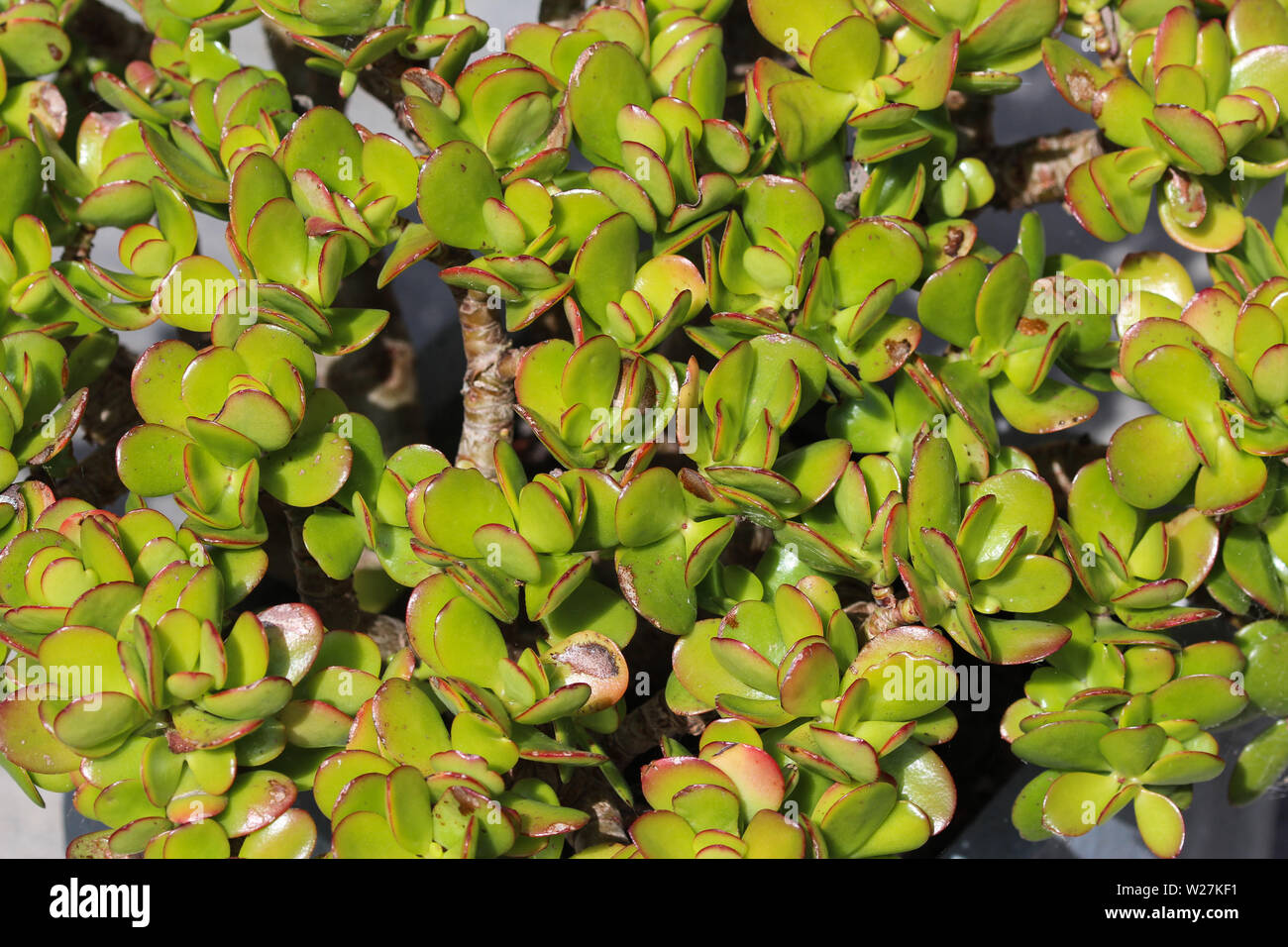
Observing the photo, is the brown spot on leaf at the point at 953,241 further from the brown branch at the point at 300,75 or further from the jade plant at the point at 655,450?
the brown branch at the point at 300,75

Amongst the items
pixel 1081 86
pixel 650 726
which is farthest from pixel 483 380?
pixel 1081 86

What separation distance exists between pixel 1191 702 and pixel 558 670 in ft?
1.34

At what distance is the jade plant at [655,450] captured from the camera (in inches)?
22.9

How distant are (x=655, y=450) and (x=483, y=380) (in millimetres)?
166

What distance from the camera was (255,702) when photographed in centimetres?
55

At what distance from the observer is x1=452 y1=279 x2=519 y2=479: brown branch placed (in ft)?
2.43

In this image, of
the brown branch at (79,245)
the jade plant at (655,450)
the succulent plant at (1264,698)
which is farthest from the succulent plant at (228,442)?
the succulent plant at (1264,698)

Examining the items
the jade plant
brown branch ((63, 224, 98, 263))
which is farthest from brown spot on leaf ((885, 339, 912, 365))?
brown branch ((63, 224, 98, 263))

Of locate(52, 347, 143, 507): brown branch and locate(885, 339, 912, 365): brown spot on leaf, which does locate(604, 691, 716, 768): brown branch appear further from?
locate(52, 347, 143, 507): brown branch

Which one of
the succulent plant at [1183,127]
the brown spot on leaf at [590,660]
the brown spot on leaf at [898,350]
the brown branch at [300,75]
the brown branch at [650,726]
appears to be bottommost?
the brown branch at [650,726]

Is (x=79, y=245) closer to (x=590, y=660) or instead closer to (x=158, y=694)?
(x=158, y=694)

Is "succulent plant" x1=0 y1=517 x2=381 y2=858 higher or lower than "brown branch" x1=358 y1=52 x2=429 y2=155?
lower

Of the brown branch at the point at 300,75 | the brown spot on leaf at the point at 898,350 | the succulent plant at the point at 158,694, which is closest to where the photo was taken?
the succulent plant at the point at 158,694

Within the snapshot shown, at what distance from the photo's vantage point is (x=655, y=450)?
66 cm
